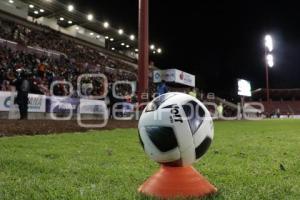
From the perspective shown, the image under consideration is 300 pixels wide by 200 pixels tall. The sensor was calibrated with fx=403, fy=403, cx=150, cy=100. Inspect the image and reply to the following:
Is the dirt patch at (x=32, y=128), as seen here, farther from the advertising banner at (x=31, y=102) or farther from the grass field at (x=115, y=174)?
the grass field at (x=115, y=174)

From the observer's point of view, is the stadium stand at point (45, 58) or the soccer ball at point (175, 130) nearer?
the soccer ball at point (175, 130)

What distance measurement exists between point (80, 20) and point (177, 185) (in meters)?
45.5

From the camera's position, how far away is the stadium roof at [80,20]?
4175 cm

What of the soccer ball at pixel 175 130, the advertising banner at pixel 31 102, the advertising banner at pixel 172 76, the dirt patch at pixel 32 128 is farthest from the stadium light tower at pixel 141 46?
the advertising banner at pixel 172 76

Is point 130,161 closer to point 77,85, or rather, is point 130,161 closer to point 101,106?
point 101,106

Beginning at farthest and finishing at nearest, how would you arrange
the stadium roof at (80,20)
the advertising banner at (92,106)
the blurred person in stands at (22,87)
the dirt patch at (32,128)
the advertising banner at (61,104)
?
the stadium roof at (80,20) → the advertising banner at (92,106) → the advertising banner at (61,104) → the blurred person in stands at (22,87) → the dirt patch at (32,128)

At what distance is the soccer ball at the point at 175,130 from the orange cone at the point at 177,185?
77 millimetres

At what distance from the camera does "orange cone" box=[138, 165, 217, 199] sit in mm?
3123

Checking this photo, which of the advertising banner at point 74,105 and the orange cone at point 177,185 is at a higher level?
the advertising banner at point 74,105

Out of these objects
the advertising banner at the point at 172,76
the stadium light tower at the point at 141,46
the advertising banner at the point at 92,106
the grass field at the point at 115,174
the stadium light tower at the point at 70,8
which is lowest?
the grass field at the point at 115,174

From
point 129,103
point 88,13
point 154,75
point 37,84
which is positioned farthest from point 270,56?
point 37,84

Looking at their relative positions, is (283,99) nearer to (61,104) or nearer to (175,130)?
(61,104)

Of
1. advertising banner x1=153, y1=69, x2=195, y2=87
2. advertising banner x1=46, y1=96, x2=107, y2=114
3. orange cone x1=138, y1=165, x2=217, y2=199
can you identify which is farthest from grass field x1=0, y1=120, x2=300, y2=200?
advertising banner x1=153, y1=69, x2=195, y2=87

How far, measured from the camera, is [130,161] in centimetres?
559
